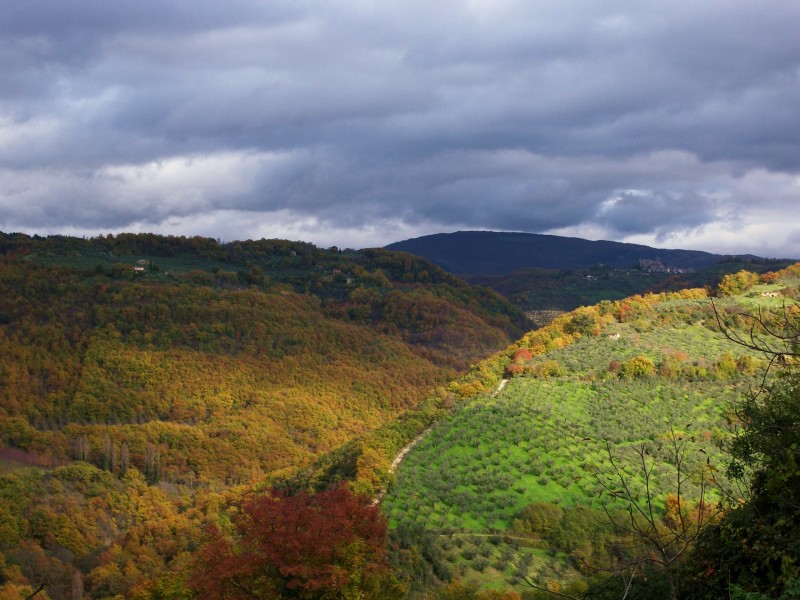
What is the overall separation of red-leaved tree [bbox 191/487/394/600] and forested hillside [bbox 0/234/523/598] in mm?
13974

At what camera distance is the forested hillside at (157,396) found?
69.8m

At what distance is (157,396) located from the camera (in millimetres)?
126938

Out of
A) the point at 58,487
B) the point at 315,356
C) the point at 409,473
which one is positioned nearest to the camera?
the point at 409,473

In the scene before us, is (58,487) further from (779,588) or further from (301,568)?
(779,588)

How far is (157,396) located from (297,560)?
111 metres

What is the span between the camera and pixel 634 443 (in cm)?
5450

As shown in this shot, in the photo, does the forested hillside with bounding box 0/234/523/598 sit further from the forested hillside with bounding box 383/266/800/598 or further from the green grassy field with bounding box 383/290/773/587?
the forested hillside with bounding box 383/266/800/598

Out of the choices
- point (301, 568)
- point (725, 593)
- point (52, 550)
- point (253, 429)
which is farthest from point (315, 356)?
point (725, 593)

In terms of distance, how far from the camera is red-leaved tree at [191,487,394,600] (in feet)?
77.7

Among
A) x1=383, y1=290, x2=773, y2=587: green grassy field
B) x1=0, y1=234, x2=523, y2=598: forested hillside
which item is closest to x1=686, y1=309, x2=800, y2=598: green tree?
x1=383, y1=290, x2=773, y2=587: green grassy field

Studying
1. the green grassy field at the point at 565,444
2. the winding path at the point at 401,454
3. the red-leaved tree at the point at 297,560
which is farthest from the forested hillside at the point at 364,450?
the winding path at the point at 401,454

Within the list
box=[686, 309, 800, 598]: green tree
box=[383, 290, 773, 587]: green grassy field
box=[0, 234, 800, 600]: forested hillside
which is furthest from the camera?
box=[383, 290, 773, 587]: green grassy field

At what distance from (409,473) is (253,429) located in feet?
255

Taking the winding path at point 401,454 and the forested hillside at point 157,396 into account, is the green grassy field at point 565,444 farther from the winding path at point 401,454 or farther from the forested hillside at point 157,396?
the forested hillside at point 157,396
